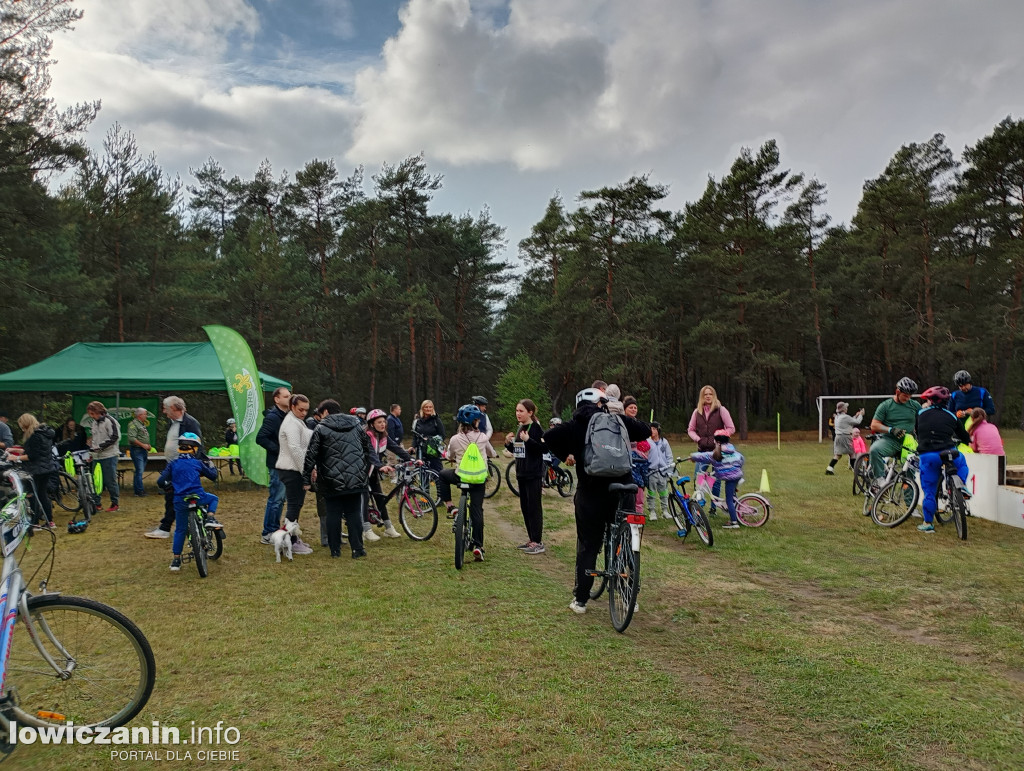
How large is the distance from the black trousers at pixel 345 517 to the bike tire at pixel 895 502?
6580 mm

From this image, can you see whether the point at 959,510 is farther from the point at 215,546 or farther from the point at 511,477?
the point at 215,546

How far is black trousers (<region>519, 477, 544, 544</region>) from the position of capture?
7.27 meters

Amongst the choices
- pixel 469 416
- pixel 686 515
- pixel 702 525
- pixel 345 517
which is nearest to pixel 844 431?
pixel 686 515

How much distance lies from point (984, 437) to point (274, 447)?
9589 millimetres

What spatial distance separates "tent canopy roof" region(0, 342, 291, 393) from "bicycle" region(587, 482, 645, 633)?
972cm

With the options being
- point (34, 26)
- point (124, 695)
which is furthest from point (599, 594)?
point (34, 26)

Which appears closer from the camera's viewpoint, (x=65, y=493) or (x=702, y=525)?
(x=702, y=525)

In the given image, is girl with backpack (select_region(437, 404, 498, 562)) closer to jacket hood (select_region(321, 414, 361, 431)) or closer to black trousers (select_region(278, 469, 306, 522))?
jacket hood (select_region(321, 414, 361, 431))

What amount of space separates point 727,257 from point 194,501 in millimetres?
31139

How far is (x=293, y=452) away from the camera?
24.4 feet

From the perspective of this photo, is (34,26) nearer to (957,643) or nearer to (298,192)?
(298,192)

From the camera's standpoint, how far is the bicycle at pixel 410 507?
8.80 metres

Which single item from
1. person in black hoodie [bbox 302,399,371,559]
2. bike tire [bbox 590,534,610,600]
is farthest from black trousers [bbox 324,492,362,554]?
bike tire [bbox 590,534,610,600]

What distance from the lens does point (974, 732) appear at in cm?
322
